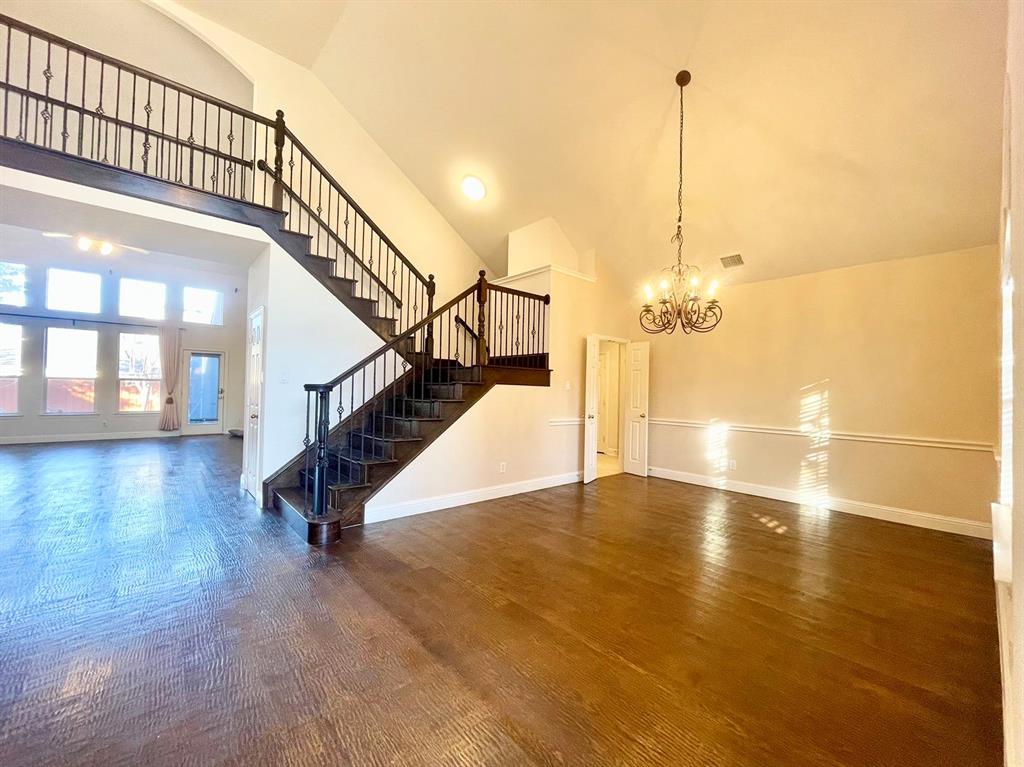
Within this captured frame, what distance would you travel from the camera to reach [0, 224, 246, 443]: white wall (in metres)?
8.22

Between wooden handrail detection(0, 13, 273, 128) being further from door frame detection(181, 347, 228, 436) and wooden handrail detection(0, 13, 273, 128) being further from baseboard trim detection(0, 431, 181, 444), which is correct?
baseboard trim detection(0, 431, 181, 444)

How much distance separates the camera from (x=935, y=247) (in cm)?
421

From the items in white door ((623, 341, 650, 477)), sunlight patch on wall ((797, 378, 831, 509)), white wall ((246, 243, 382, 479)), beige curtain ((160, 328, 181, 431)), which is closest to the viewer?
white wall ((246, 243, 382, 479))

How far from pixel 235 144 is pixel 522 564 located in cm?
665

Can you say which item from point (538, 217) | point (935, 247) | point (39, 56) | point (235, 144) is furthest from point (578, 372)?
point (39, 56)

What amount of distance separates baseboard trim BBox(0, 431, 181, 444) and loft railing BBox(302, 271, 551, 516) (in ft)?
26.3

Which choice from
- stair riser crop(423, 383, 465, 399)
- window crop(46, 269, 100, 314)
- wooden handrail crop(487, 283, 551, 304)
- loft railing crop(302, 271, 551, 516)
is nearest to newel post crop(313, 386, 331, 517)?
loft railing crop(302, 271, 551, 516)

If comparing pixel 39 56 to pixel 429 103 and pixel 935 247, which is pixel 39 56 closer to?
pixel 429 103

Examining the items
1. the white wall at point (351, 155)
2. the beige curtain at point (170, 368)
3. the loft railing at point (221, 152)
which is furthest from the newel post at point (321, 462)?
the beige curtain at point (170, 368)

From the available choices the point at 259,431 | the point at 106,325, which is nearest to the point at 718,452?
the point at 259,431

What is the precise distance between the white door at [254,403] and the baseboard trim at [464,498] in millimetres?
1436

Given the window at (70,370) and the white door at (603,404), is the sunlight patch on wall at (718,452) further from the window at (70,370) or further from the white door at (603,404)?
the window at (70,370)

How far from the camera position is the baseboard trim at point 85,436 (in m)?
8.24

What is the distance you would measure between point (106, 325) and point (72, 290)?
2.82 ft
